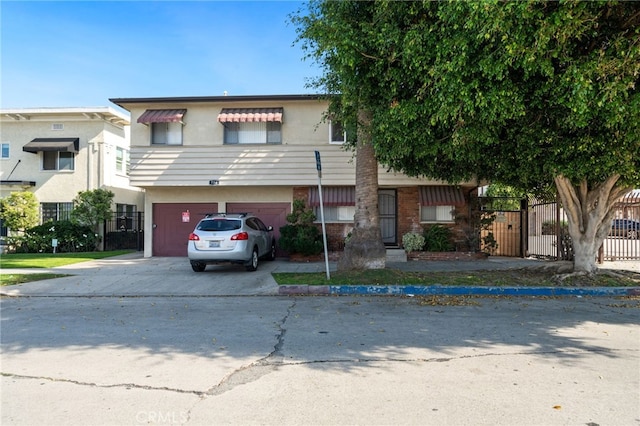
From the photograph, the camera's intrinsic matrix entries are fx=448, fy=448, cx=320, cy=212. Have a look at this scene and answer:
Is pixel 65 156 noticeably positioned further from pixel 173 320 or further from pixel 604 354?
pixel 604 354

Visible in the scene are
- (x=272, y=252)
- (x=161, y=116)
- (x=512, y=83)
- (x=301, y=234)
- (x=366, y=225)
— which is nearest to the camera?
(x=512, y=83)

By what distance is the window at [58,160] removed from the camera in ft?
71.4

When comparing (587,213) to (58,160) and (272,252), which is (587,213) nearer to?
(272,252)

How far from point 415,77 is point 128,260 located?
1236 cm

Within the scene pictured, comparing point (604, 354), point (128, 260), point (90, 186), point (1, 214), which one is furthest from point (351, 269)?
point (1, 214)

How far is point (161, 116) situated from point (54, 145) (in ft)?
27.1

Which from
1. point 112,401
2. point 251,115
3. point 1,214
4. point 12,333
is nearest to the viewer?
point 112,401

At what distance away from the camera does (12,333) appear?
666 cm

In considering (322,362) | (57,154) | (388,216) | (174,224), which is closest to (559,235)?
(388,216)

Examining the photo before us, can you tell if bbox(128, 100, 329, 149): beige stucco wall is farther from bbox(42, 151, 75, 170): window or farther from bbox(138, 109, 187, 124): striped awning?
bbox(42, 151, 75, 170): window

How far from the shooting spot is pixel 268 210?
683 inches

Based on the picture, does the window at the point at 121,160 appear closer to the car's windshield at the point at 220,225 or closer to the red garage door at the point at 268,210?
the red garage door at the point at 268,210

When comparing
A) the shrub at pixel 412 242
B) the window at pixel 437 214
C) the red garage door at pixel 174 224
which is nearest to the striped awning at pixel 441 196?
the window at pixel 437 214
